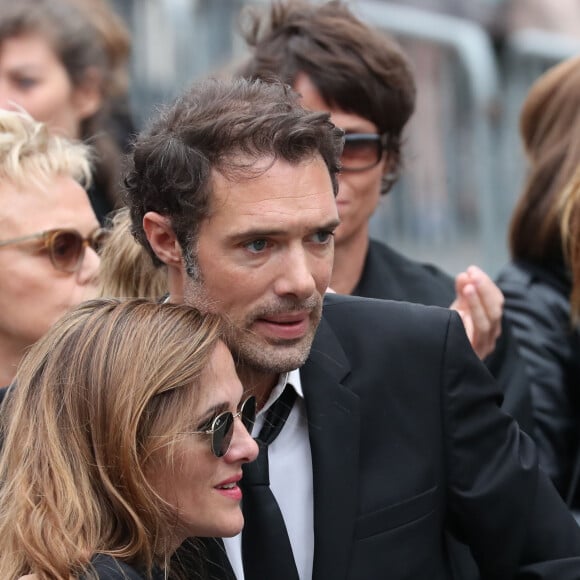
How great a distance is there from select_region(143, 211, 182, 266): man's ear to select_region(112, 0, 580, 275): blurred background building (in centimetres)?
384

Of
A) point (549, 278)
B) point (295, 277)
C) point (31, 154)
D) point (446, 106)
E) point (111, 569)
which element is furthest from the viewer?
point (446, 106)

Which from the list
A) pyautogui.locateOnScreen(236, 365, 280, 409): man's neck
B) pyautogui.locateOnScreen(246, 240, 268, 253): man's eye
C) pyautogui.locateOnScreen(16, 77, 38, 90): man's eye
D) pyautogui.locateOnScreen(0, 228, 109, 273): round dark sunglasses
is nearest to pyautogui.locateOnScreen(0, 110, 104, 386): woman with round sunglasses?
pyautogui.locateOnScreen(0, 228, 109, 273): round dark sunglasses

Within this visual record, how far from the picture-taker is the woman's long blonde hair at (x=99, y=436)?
2.72m

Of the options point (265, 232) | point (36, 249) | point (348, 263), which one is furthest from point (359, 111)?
point (265, 232)

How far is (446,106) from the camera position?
7.68 metres

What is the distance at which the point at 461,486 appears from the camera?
3227mm

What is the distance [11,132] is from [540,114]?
2027 mm

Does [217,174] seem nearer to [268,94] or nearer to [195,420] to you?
[268,94]

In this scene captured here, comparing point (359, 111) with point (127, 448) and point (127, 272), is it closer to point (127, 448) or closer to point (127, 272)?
point (127, 272)

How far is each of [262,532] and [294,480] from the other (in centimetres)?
19

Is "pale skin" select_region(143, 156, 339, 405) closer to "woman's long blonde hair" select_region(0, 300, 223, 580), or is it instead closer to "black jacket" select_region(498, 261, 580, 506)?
"woman's long blonde hair" select_region(0, 300, 223, 580)

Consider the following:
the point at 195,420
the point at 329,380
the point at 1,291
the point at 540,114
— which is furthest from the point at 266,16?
the point at 195,420

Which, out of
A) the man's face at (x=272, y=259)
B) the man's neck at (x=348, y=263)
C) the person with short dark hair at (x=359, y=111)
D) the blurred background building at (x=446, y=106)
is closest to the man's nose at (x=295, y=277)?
the man's face at (x=272, y=259)

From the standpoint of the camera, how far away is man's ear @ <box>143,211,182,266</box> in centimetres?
323
